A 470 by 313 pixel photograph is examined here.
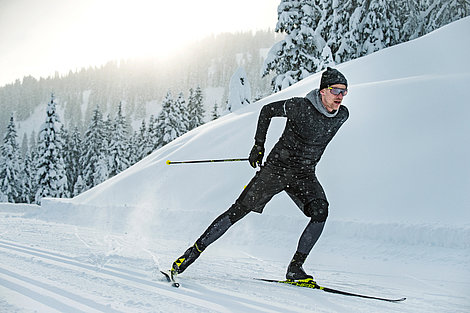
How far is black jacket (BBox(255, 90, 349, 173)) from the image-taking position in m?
→ 3.50

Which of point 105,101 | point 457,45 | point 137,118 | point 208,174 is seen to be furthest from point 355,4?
point 105,101

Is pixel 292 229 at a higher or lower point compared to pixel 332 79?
lower

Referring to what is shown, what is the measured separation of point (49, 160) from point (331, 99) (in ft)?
108

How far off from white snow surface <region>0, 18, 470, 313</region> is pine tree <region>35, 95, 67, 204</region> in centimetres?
2304

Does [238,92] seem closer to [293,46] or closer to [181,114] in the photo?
[293,46]

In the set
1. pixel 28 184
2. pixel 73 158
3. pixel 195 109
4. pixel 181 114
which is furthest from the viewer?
pixel 195 109

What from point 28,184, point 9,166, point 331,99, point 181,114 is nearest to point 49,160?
point 9,166

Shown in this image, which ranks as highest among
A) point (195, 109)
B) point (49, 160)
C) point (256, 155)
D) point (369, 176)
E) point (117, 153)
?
point (195, 109)

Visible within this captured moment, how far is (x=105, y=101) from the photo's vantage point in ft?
490

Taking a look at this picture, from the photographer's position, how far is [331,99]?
3.44 metres

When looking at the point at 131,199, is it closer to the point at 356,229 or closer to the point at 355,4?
the point at 356,229

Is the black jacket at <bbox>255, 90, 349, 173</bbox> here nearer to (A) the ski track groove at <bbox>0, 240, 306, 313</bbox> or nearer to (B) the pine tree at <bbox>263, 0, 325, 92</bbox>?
(A) the ski track groove at <bbox>0, 240, 306, 313</bbox>

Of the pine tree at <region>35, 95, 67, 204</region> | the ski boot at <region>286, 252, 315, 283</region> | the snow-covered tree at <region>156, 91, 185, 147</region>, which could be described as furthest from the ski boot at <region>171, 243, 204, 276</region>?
the pine tree at <region>35, 95, 67, 204</region>

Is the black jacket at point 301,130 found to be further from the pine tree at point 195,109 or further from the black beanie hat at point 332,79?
the pine tree at point 195,109
